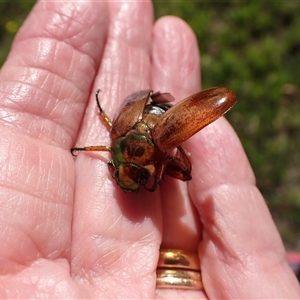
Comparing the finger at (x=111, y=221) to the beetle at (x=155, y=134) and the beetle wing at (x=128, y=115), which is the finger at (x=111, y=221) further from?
the beetle wing at (x=128, y=115)

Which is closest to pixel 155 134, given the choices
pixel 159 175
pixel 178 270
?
pixel 159 175

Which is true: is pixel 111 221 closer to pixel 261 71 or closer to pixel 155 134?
pixel 155 134

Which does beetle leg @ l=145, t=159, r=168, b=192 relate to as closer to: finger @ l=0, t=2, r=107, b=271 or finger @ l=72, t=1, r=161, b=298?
finger @ l=72, t=1, r=161, b=298

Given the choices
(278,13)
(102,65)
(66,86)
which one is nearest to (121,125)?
(66,86)

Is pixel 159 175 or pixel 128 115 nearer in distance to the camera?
pixel 159 175

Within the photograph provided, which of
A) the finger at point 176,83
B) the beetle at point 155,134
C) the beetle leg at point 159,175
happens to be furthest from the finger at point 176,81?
the beetle leg at point 159,175

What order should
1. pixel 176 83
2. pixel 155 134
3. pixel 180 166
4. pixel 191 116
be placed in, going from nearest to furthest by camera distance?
pixel 191 116 < pixel 155 134 < pixel 180 166 < pixel 176 83

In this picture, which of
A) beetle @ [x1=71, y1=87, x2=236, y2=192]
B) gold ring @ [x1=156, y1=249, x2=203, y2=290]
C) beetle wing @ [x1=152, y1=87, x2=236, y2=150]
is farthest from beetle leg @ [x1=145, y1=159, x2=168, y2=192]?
gold ring @ [x1=156, y1=249, x2=203, y2=290]
